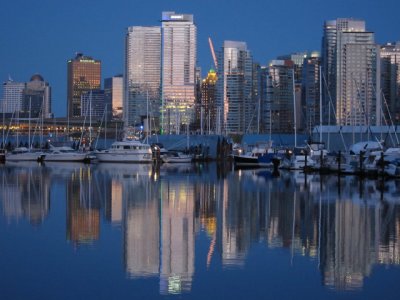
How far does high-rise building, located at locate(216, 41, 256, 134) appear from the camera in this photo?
181750 mm

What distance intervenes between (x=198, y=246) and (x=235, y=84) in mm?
171201

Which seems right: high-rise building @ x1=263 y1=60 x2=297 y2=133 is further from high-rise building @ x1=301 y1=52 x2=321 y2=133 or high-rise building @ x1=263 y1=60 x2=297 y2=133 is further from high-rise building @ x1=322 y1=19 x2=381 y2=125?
high-rise building @ x1=322 y1=19 x2=381 y2=125

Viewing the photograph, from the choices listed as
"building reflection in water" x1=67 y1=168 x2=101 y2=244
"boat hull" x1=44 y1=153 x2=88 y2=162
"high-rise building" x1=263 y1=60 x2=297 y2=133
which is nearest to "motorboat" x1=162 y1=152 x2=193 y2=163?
"boat hull" x1=44 y1=153 x2=88 y2=162

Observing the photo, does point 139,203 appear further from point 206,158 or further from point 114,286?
point 206,158

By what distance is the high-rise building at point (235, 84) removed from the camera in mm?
181750

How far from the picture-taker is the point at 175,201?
2934 cm

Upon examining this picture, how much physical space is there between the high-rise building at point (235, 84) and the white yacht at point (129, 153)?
105 metres

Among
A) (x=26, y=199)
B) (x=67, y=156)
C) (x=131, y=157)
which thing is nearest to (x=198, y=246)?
(x=26, y=199)

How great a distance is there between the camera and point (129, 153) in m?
73.6

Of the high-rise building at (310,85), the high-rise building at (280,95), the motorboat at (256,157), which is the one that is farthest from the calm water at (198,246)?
the high-rise building at (280,95)

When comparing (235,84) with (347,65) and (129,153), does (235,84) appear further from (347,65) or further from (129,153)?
(129,153)

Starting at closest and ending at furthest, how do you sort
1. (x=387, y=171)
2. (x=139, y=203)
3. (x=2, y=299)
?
1. (x=2, y=299)
2. (x=139, y=203)
3. (x=387, y=171)

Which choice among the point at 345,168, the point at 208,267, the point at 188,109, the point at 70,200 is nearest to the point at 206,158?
the point at 345,168

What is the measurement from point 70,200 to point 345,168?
83.3 feet
